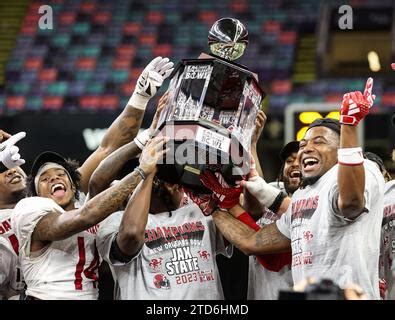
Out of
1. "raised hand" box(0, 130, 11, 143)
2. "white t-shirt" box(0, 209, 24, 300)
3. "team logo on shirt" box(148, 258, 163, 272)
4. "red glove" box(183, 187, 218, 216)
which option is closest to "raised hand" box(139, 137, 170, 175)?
"red glove" box(183, 187, 218, 216)

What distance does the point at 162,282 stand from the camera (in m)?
4.55

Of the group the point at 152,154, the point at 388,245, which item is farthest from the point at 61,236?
the point at 388,245

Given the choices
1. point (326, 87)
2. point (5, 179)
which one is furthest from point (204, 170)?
point (326, 87)

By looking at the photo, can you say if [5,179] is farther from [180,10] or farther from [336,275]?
[180,10]

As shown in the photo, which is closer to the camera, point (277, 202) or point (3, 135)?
point (277, 202)

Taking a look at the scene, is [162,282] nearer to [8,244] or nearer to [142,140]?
[142,140]

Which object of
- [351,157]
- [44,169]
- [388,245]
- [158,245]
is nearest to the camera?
[351,157]

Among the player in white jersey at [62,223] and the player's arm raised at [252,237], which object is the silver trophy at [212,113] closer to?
the player in white jersey at [62,223]

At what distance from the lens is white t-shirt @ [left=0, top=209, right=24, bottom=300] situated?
4.96m

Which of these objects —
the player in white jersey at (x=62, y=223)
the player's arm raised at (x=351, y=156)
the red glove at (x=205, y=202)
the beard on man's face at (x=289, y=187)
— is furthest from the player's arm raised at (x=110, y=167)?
the player's arm raised at (x=351, y=156)

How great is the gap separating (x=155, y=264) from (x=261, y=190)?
24.3 inches

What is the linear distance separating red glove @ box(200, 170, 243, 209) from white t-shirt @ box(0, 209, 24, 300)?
113cm

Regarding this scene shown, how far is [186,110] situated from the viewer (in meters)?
4.33

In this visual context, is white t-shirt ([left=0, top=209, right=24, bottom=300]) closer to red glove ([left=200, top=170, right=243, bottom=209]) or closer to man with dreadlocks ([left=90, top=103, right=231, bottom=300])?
man with dreadlocks ([left=90, top=103, right=231, bottom=300])
